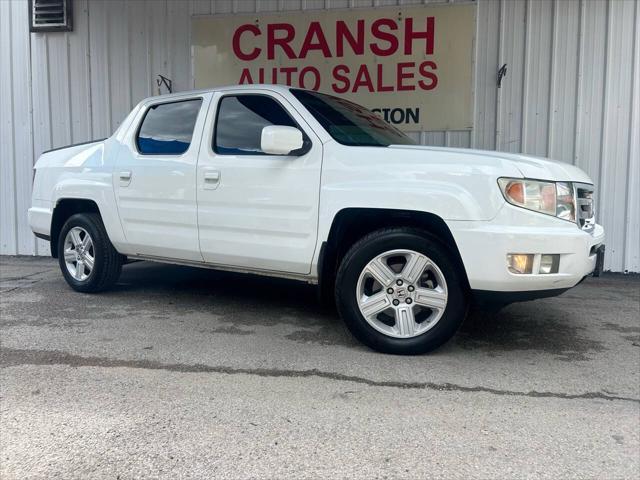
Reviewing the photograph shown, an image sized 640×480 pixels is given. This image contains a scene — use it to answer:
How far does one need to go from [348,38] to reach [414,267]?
4.79 metres

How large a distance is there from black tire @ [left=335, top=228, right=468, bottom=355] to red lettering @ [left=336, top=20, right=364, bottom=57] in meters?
4.42

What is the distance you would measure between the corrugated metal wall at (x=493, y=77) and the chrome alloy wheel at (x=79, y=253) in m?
3.27

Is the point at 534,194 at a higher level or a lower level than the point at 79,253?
higher

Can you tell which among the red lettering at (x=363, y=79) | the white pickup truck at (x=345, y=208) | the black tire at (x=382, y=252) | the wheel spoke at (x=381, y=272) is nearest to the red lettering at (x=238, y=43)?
the red lettering at (x=363, y=79)

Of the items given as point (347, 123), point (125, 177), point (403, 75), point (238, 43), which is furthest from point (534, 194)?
point (238, 43)

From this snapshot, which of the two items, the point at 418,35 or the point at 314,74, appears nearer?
the point at 418,35

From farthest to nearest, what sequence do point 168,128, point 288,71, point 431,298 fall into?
point 288,71 → point 168,128 → point 431,298

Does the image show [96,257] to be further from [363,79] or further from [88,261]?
[363,79]

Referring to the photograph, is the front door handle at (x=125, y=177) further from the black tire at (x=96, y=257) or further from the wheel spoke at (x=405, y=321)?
the wheel spoke at (x=405, y=321)

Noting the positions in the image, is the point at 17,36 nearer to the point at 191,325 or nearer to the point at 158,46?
the point at 158,46

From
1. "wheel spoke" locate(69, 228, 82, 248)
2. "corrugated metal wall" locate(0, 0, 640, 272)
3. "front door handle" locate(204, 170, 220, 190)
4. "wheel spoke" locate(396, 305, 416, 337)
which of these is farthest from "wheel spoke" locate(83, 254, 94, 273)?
"corrugated metal wall" locate(0, 0, 640, 272)

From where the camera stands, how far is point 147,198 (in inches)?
191

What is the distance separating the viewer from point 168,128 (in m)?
4.93

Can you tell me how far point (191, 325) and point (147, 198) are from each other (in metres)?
1.20
